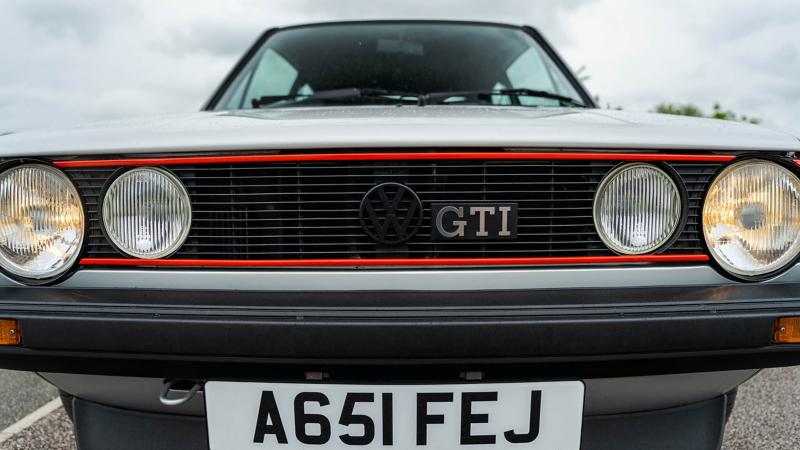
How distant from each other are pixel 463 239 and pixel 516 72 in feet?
4.43

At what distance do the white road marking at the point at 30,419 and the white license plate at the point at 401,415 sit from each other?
140 cm

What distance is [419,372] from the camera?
41.6 inches

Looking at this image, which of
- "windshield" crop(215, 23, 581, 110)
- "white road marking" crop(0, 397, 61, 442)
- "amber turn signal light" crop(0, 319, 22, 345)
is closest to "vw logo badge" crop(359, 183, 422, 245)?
"amber turn signal light" crop(0, 319, 22, 345)


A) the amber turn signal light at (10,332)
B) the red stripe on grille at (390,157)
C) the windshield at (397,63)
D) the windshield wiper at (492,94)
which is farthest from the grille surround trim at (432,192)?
the windshield at (397,63)

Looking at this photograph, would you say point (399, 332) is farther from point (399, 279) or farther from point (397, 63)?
point (397, 63)

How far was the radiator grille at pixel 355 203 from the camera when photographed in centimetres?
112

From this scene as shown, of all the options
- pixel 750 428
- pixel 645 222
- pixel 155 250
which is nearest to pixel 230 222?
pixel 155 250

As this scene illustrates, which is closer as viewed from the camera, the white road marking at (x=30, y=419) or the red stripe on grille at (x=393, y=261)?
the red stripe on grille at (x=393, y=261)

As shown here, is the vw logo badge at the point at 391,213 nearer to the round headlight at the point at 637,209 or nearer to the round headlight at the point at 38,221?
the round headlight at the point at 637,209

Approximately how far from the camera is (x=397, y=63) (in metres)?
2.21

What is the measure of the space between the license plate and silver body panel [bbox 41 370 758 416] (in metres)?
0.38

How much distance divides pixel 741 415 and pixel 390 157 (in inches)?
75.9

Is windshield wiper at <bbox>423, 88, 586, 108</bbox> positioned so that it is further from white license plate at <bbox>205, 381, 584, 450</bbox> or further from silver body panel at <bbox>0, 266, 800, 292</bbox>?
white license plate at <bbox>205, 381, 584, 450</bbox>

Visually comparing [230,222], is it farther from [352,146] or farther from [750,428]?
[750,428]
